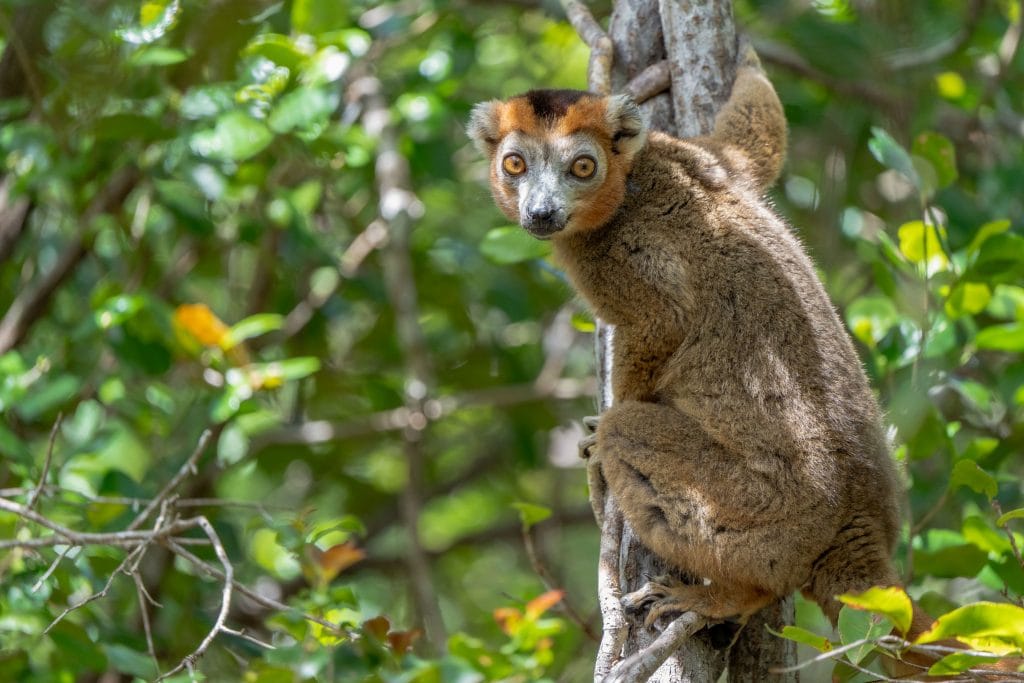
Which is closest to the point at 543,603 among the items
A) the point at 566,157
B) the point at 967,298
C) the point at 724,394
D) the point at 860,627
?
the point at 724,394

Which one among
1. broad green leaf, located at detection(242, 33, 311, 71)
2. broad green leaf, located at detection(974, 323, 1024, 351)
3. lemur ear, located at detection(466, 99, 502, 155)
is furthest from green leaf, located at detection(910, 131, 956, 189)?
broad green leaf, located at detection(242, 33, 311, 71)

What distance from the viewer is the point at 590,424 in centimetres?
549

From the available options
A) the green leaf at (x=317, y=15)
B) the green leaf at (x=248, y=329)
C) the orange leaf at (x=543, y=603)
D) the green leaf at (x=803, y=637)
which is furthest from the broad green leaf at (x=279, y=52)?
the green leaf at (x=803, y=637)

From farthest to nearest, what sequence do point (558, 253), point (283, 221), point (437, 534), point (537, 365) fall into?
point (437, 534), point (537, 365), point (283, 221), point (558, 253)

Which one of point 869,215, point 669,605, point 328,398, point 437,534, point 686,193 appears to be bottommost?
point 437,534

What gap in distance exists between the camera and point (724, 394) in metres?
4.91

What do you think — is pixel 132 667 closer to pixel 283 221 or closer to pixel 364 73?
pixel 283 221

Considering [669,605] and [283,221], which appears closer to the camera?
[669,605]

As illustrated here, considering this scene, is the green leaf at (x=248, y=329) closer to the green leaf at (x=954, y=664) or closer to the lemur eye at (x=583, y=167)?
the lemur eye at (x=583, y=167)

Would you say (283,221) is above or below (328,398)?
above

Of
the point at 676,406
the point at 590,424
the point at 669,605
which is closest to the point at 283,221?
the point at 590,424

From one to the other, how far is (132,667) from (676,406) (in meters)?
2.74

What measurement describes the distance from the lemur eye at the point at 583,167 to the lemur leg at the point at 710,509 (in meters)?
1.30

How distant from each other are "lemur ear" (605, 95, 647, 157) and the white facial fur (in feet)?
0.38
